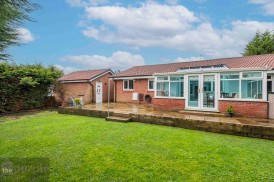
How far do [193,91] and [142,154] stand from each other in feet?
24.8

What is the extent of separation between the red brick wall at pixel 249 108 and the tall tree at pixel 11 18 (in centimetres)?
1056

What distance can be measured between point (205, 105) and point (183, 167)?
747 centimetres

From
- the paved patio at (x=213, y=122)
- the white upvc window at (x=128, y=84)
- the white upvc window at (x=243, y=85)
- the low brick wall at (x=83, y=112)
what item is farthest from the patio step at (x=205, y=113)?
the white upvc window at (x=128, y=84)

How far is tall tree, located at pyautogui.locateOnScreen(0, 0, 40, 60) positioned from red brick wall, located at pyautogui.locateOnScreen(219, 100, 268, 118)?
10559 millimetres

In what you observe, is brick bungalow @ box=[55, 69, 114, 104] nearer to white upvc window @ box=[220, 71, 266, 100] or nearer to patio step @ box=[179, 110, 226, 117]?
patio step @ box=[179, 110, 226, 117]

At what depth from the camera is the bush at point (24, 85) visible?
557 inches

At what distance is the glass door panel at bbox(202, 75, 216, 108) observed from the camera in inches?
435

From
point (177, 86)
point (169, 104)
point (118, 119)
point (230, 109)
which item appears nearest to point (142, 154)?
point (118, 119)

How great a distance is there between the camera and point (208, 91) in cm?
1120

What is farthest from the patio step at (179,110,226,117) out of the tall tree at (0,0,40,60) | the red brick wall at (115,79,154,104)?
the tall tree at (0,0,40,60)

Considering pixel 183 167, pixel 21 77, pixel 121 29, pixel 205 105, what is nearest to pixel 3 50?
pixel 183 167

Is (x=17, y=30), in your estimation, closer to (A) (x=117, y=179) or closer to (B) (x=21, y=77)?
(A) (x=117, y=179)

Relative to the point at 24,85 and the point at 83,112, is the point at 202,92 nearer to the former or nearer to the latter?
the point at 83,112

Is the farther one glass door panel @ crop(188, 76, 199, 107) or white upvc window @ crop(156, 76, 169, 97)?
white upvc window @ crop(156, 76, 169, 97)
